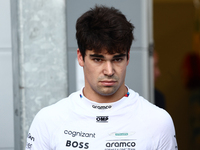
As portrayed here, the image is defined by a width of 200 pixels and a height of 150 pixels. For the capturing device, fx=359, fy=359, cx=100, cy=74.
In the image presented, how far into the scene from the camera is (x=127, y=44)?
8.46 feet

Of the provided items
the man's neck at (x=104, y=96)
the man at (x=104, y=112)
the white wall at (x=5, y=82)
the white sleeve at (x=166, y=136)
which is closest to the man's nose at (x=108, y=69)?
the man at (x=104, y=112)

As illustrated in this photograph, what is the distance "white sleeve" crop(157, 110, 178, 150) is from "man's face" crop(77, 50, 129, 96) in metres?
0.43

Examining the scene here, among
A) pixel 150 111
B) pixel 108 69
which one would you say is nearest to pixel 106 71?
pixel 108 69

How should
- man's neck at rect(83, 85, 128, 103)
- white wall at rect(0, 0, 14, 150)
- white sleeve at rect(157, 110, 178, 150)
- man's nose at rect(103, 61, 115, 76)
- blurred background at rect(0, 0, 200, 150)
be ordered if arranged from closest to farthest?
man's nose at rect(103, 61, 115, 76), white sleeve at rect(157, 110, 178, 150), man's neck at rect(83, 85, 128, 103), white wall at rect(0, 0, 14, 150), blurred background at rect(0, 0, 200, 150)

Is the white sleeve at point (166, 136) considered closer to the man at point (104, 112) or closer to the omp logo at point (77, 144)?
the man at point (104, 112)

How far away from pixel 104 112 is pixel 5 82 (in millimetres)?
2030

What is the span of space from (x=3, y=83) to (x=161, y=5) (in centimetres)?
452

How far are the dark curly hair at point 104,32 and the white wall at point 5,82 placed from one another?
6.02ft

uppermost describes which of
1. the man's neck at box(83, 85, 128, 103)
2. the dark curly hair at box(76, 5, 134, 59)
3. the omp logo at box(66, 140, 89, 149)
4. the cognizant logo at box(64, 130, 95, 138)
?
the dark curly hair at box(76, 5, 134, 59)

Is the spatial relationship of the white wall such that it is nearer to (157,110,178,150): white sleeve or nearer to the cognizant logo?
the cognizant logo

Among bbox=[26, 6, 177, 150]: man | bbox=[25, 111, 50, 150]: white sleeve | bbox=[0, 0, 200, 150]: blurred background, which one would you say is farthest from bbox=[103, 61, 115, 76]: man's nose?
bbox=[0, 0, 200, 150]: blurred background

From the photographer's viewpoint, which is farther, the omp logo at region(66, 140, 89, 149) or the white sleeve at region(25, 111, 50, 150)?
the white sleeve at region(25, 111, 50, 150)

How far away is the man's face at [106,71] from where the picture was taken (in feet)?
8.07

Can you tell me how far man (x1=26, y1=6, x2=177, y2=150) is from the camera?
250 centimetres
